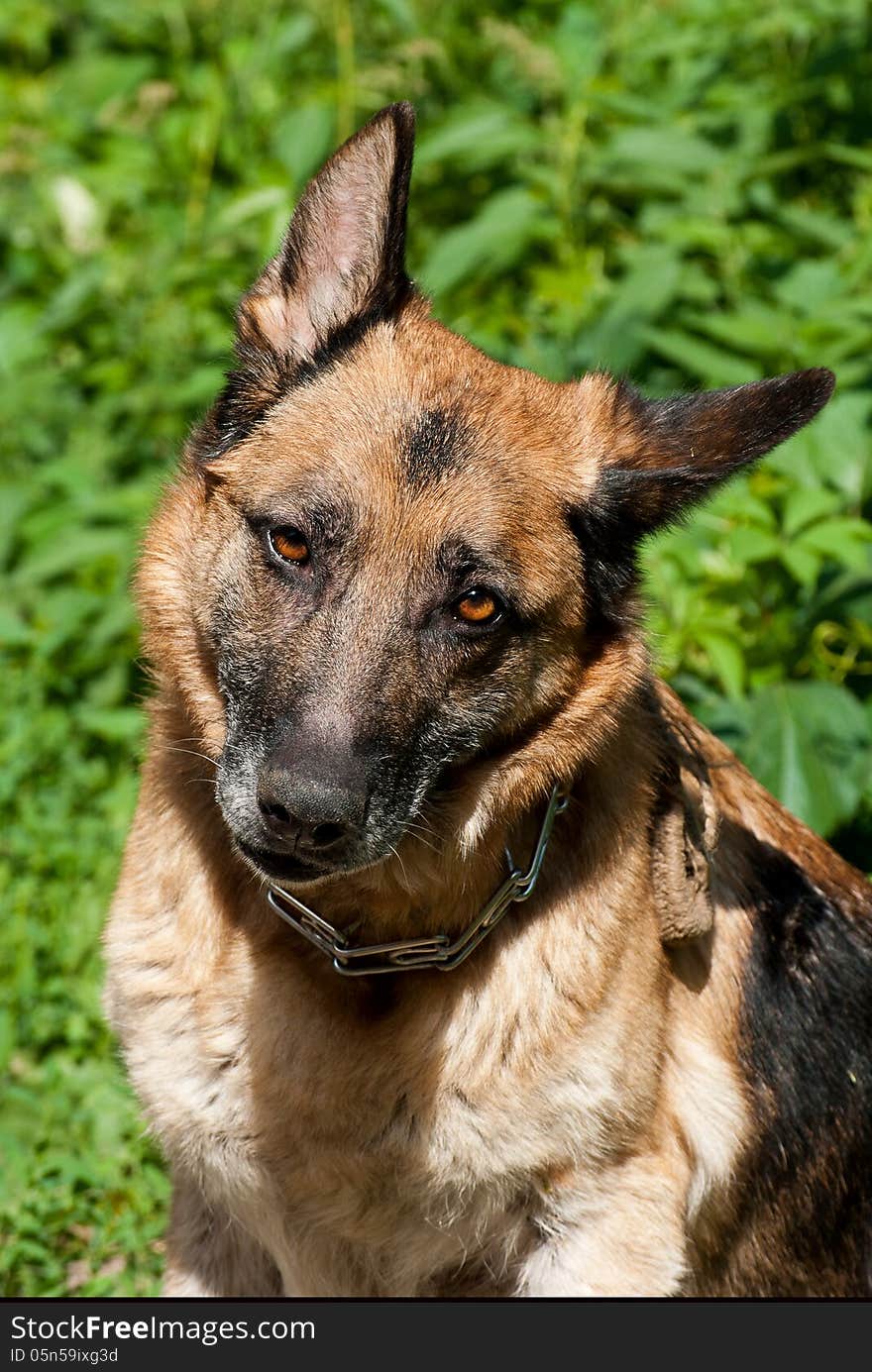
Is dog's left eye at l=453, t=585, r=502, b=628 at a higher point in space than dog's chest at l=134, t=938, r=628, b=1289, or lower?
higher

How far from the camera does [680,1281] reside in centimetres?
321

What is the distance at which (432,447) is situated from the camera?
291 cm

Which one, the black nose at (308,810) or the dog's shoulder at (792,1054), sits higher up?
the black nose at (308,810)

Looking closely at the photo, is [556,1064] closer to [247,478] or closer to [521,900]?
[521,900]

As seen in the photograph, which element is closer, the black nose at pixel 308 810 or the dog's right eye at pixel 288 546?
the black nose at pixel 308 810

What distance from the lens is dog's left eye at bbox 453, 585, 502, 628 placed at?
9.55 feet

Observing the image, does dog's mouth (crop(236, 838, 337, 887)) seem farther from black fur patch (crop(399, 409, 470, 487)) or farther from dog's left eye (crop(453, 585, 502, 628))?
black fur patch (crop(399, 409, 470, 487))

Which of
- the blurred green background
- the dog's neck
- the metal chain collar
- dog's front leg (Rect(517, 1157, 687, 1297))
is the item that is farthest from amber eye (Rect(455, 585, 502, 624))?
the blurred green background

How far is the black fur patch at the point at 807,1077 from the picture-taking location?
3.40 metres

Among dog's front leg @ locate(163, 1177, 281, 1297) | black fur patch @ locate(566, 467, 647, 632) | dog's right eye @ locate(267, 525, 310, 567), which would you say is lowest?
dog's front leg @ locate(163, 1177, 281, 1297)

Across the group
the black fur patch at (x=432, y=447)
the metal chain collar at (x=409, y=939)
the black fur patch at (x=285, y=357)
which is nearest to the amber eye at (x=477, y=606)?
the black fur patch at (x=432, y=447)

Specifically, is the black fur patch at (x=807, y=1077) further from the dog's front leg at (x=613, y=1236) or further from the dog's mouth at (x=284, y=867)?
the dog's mouth at (x=284, y=867)

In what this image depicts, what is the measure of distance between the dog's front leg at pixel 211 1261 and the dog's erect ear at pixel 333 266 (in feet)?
6.50

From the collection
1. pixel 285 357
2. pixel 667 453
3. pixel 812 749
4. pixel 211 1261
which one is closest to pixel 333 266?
pixel 285 357
